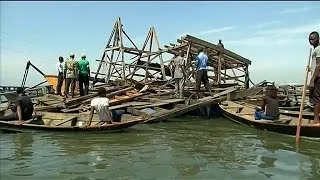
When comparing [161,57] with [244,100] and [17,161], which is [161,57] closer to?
[244,100]

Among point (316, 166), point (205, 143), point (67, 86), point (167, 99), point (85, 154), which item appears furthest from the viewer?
point (67, 86)

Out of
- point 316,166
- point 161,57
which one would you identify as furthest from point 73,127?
point 161,57

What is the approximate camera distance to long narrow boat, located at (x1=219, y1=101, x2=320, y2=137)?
9.06 m

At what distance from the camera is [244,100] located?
1541 centimetres

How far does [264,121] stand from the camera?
10398mm

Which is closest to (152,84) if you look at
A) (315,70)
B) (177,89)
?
(177,89)

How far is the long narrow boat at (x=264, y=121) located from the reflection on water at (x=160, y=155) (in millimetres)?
203

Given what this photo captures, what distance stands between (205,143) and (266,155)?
186 centimetres

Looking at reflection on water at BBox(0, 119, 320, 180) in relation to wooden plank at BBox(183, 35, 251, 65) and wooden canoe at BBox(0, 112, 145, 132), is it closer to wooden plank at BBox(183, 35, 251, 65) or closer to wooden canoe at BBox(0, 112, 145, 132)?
wooden canoe at BBox(0, 112, 145, 132)

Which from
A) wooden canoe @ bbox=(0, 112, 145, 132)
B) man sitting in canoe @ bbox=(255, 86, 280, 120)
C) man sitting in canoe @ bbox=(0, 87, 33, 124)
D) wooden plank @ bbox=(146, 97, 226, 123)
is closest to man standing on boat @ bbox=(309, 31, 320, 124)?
man sitting in canoe @ bbox=(255, 86, 280, 120)

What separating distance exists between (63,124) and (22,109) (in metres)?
1.40

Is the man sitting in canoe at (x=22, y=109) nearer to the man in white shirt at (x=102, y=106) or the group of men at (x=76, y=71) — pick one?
the man in white shirt at (x=102, y=106)

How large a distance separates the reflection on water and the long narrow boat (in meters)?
0.20

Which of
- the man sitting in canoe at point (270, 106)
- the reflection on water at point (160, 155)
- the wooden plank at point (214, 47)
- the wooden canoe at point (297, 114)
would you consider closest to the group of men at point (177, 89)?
the man sitting in canoe at point (270, 106)
